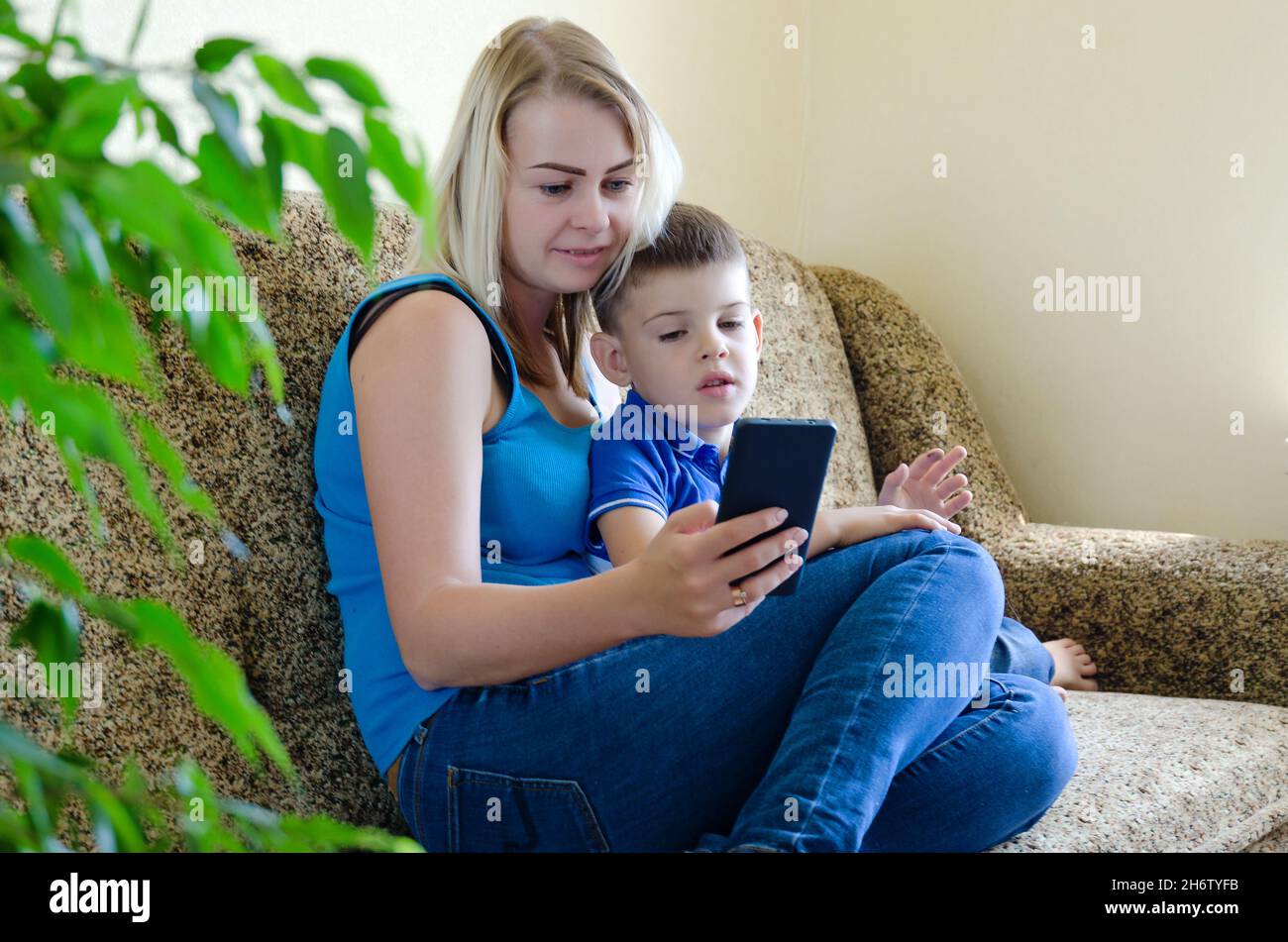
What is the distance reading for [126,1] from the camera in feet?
4.44

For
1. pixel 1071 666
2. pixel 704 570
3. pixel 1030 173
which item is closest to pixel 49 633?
pixel 704 570

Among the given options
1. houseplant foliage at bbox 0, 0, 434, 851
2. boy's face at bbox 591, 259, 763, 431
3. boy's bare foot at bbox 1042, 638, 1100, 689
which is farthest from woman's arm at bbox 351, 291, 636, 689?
boy's bare foot at bbox 1042, 638, 1100, 689

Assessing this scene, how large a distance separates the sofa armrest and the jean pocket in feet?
3.13

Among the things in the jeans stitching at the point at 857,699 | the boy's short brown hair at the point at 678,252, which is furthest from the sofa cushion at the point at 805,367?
the jeans stitching at the point at 857,699

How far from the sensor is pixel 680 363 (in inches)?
48.9

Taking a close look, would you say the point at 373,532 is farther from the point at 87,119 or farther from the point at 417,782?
the point at 87,119

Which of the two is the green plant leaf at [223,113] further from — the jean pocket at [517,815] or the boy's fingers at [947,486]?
the boy's fingers at [947,486]

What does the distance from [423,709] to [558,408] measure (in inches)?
14.5

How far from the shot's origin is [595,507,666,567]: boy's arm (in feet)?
3.65

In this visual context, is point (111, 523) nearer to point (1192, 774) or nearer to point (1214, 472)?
point (1192, 774)

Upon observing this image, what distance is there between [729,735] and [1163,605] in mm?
871

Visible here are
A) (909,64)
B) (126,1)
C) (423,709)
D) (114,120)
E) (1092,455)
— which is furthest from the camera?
(909,64)

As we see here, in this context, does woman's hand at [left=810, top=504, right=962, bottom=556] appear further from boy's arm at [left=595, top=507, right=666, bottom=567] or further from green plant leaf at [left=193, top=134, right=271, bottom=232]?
green plant leaf at [left=193, top=134, right=271, bottom=232]

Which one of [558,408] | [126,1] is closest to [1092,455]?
[558,408]
